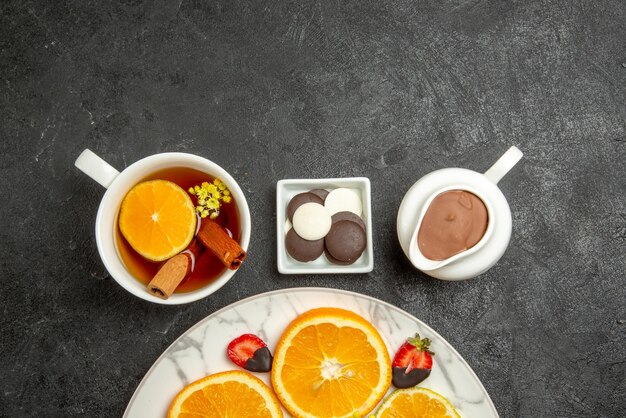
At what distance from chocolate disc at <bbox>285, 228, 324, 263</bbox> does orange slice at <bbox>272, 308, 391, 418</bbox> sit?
0.44 feet

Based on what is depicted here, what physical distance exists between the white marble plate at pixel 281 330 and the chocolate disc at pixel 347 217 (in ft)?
0.54

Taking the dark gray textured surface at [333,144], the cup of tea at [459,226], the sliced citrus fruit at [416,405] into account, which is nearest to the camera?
the cup of tea at [459,226]

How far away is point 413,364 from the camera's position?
1.38 meters

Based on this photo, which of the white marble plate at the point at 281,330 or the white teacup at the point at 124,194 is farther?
the white marble plate at the point at 281,330

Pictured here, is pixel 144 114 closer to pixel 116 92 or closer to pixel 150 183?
pixel 116 92

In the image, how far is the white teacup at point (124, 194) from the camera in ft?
4.15

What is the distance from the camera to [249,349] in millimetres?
1388

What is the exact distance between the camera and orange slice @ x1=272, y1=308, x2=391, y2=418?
136 centimetres

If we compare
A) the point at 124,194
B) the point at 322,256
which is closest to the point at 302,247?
the point at 322,256

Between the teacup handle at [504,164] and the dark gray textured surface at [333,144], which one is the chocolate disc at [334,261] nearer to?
the dark gray textured surface at [333,144]

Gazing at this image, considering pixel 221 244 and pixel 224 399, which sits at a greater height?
pixel 221 244

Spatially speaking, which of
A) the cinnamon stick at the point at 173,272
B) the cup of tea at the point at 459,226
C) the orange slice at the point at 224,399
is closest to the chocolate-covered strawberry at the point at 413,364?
the cup of tea at the point at 459,226

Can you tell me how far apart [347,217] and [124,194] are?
510 millimetres

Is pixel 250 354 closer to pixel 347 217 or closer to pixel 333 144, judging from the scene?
pixel 347 217
